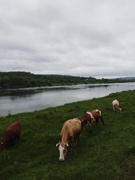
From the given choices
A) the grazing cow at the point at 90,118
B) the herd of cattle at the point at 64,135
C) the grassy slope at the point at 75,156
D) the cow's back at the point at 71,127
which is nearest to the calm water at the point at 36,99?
the grazing cow at the point at 90,118

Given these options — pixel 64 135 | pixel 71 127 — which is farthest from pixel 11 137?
pixel 71 127

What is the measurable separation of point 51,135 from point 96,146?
327cm

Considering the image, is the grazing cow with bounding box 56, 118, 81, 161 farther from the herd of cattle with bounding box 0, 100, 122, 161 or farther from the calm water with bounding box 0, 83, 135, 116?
the calm water with bounding box 0, 83, 135, 116

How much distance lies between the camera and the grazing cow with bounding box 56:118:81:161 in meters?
A: 10.1

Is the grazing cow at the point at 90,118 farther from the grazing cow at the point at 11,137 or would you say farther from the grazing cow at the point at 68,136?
the grazing cow at the point at 11,137

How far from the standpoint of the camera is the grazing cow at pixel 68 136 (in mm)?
10141

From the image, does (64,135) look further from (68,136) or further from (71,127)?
(71,127)

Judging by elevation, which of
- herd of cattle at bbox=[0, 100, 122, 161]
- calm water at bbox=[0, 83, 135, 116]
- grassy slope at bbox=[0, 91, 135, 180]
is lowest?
calm water at bbox=[0, 83, 135, 116]

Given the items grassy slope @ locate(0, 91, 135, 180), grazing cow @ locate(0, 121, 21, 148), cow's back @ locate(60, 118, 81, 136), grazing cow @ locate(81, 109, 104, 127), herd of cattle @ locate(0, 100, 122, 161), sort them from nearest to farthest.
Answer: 1. grassy slope @ locate(0, 91, 135, 180)
2. herd of cattle @ locate(0, 100, 122, 161)
3. cow's back @ locate(60, 118, 81, 136)
4. grazing cow @ locate(0, 121, 21, 148)
5. grazing cow @ locate(81, 109, 104, 127)

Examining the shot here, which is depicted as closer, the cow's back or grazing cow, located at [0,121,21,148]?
the cow's back

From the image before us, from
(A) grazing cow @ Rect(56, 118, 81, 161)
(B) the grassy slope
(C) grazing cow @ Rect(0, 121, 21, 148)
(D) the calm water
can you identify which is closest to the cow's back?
(A) grazing cow @ Rect(56, 118, 81, 161)

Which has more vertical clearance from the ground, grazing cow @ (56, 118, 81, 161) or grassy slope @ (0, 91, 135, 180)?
grazing cow @ (56, 118, 81, 161)

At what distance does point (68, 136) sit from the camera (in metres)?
11.2

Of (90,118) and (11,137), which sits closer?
(11,137)
